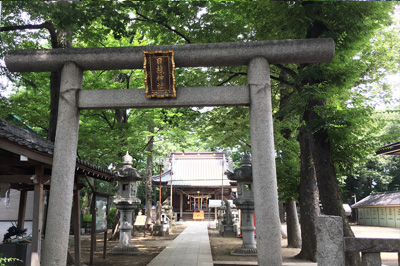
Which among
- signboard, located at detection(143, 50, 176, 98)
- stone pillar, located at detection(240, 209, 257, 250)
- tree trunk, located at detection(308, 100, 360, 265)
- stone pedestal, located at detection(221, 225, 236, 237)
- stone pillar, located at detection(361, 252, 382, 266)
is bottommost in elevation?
stone pedestal, located at detection(221, 225, 236, 237)

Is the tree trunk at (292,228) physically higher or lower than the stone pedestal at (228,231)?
higher

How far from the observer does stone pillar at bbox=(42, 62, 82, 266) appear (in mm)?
5434

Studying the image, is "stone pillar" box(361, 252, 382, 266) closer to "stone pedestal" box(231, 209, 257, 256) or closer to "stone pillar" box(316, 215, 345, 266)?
"stone pillar" box(316, 215, 345, 266)

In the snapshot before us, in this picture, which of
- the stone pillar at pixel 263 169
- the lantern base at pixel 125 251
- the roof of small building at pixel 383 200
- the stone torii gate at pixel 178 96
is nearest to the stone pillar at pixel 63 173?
the stone torii gate at pixel 178 96

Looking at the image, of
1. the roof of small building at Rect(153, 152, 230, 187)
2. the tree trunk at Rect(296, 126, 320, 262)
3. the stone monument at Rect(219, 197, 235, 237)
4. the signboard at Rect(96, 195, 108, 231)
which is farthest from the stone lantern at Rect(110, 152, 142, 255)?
the roof of small building at Rect(153, 152, 230, 187)

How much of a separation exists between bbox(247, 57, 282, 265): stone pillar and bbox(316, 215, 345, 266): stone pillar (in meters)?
1.21

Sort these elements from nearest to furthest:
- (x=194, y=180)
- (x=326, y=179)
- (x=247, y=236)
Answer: (x=326, y=179) < (x=247, y=236) < (x=194, y=180)

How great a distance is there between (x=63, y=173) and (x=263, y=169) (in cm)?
375

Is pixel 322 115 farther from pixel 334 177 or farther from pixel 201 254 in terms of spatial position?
pixel 201 254

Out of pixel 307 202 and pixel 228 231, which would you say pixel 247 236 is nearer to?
pixel 307 202

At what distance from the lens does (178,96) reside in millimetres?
6000

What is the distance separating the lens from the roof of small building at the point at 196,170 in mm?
31108

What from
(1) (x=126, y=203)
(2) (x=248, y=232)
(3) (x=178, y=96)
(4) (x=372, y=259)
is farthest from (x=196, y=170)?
(4) (x=372, y=259)

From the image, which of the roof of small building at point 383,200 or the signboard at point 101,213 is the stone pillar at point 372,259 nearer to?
the signboard at point 101,213
